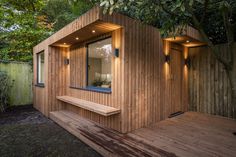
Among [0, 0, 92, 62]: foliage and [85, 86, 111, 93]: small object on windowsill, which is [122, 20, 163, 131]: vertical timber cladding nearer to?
[85, 86, 111, 93]: small object on windowsill

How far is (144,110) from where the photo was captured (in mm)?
3701

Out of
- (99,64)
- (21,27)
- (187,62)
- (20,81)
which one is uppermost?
(21,27)

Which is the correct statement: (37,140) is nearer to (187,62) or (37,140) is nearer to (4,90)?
(4,90)

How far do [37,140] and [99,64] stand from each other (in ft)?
7.19

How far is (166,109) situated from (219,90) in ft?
5.91

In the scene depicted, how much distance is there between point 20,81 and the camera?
21.4 feet

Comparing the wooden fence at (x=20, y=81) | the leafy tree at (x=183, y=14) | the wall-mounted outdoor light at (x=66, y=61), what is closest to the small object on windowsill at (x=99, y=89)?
the wall-mounted outdoor light at (x=66, y=61)

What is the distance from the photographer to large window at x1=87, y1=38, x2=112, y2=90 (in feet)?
12.2

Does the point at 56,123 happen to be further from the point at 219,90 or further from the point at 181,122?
the point at 219,90

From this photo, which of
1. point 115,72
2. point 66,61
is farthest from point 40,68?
point 115,72

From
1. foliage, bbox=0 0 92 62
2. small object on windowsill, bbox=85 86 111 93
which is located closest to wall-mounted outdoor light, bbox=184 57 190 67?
small object on windowsill, bbox=85 86 111 93

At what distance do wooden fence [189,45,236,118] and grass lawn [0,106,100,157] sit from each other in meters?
4.05

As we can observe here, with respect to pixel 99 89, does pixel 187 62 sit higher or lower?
higher

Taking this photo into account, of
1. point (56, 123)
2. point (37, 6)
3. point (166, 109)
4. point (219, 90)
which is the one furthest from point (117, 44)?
point (37, 6)
